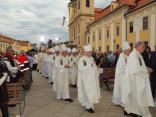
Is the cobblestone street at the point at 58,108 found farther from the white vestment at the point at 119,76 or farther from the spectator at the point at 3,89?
the spectator at the point at 3,89

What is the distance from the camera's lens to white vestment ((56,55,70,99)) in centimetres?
915

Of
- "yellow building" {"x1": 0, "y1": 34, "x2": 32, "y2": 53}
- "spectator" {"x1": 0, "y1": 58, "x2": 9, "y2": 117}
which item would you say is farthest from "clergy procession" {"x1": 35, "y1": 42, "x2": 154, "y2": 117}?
"yellow building" {"x1": 0, "y1": 34, "x2": 32, "y2": 53}

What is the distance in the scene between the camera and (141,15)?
93.8ft

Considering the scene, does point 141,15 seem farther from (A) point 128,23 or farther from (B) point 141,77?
(B) point 141,77

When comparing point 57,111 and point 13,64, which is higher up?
point 13,64

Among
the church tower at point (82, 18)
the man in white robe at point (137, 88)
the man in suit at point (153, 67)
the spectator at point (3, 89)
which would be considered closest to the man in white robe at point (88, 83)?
the man in white robe at point (137, 88)

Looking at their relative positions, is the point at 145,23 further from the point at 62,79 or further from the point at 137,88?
the point at 137,88

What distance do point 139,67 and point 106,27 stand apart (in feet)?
113

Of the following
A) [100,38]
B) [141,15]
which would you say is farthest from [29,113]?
[100,38]

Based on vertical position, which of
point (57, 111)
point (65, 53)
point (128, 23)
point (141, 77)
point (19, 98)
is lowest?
point (57, 111)

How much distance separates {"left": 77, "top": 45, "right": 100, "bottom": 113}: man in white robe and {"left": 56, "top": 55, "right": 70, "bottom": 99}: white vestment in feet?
4.88

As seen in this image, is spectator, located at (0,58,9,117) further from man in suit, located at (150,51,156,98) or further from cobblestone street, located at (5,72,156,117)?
man in suit, located at (150,51,156,98)

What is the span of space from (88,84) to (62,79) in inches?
77.8

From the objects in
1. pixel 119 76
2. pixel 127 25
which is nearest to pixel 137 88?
pixel 119 76
